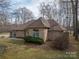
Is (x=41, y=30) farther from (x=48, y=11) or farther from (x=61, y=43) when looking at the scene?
(x=48, y=11)

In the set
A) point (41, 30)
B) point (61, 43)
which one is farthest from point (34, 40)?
point (61, 43)

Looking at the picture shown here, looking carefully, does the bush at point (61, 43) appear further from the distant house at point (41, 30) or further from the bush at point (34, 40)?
the distant house at point (41, 30)

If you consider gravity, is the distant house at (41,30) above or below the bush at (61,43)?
above

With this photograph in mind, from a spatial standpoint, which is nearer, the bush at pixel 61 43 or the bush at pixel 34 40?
the bush at pixel 61 43

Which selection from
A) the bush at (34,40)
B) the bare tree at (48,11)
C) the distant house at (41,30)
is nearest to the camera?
the bush at (34,40)

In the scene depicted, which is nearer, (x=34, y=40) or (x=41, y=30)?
(x=34, y=40)

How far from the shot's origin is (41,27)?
93.8ft

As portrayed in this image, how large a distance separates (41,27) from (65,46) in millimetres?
6247

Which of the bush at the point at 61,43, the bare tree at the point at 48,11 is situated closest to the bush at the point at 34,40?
the bush at the point at 61,43

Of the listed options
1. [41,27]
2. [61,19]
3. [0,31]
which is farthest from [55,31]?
[61,19]

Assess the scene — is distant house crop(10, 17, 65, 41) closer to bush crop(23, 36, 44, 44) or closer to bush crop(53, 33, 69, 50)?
bush crop(23, 36, 44, 44)

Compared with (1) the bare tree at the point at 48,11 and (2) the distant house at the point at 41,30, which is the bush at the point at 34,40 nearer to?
(2) the distant house at the point at 41,30

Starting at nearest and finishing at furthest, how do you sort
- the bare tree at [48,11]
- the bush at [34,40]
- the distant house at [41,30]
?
the bush at [34,40] < the distant house at [41,30] < the bare tree at [48,11]

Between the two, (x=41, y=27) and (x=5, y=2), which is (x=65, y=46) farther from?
(x=5, y=2)
